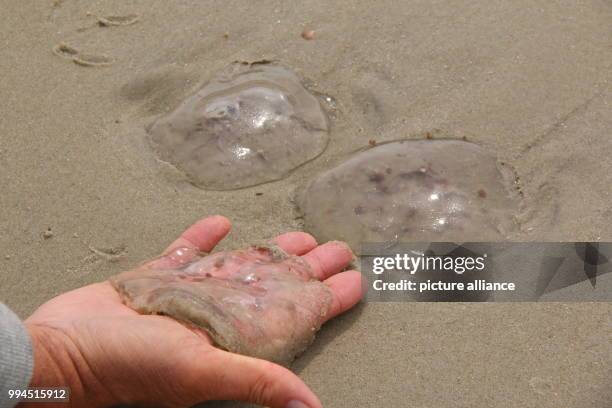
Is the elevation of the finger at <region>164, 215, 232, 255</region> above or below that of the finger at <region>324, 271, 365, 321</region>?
above

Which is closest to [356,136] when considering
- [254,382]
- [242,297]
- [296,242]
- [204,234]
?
[296,242]

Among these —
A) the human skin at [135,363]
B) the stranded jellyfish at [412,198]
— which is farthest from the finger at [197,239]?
the stranded jellyfish at [412,198]

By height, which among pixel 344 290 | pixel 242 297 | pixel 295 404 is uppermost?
pixel 295 404

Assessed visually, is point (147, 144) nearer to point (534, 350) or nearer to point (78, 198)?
point (78, 198)

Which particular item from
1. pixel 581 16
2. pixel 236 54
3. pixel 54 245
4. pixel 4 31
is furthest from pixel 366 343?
pixel 4 31

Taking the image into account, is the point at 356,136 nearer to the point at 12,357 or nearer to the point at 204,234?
the point at 204,234

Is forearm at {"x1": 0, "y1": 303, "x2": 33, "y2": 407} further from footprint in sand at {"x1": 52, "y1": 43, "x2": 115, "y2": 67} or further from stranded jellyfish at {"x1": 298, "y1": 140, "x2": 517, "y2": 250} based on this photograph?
footprint in sand at {"x1": 52, "y1": 43, "x2": 115, "y2": 67}

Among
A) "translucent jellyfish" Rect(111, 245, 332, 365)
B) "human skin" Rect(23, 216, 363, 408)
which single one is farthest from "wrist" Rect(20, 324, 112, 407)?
"translucent jellyfish" Rect(111, 245, 332, 365)

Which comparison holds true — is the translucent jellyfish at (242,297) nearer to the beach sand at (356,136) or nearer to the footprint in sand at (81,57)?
the beach sand at (356,136)
